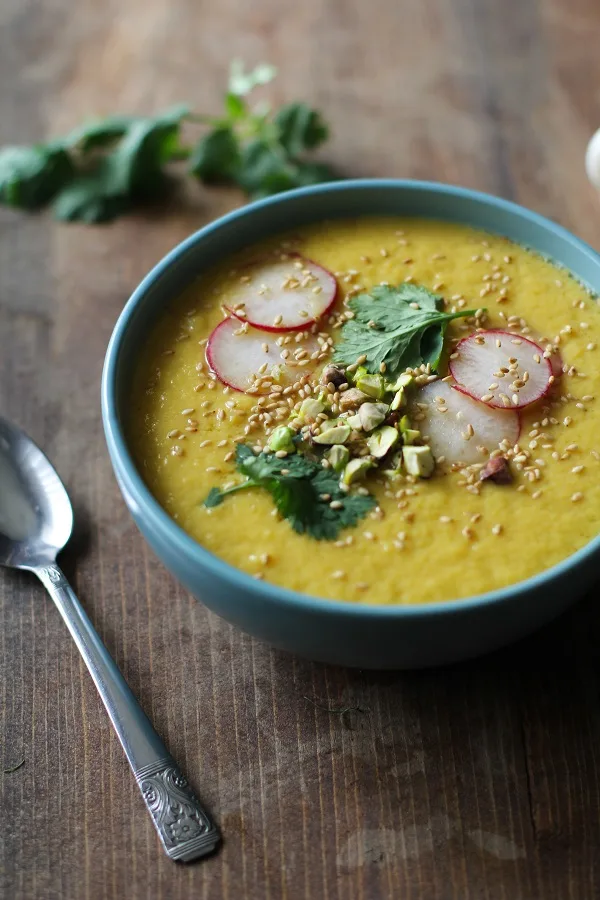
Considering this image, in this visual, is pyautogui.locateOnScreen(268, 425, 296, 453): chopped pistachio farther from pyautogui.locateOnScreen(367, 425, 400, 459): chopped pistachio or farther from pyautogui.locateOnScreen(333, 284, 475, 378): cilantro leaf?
pyautogui.locateOnScreen(333, 284, 475, 378): cilantro leaf

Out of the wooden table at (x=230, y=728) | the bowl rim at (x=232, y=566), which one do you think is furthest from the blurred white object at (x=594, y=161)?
the bowl rim at (x=232, y=566)

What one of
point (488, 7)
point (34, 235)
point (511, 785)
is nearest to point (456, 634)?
point (511, 785)

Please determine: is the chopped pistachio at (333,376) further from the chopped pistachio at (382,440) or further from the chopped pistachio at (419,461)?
the chopped pistachio at (419,461)

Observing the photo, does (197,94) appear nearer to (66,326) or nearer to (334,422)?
(66,326)

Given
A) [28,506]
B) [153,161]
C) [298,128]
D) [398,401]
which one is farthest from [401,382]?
[153,161]

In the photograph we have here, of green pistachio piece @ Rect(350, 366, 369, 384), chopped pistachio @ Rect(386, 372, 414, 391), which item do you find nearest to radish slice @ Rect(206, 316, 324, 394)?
green pistachio piece @ Rect(350, 366, 369, 384)

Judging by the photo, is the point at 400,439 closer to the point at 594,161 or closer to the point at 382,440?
the point at 382,440
